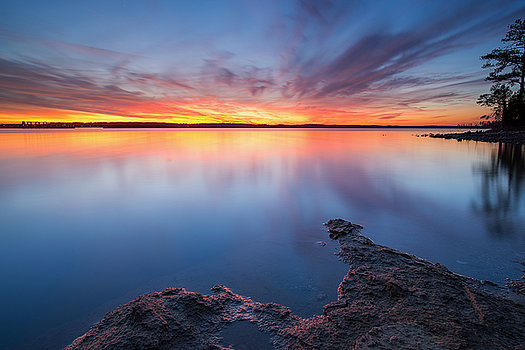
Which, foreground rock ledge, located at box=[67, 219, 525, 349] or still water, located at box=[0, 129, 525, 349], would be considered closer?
foreground rock ledge, located at box=[67, 219, 525, 349]

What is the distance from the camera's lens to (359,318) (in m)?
2.45

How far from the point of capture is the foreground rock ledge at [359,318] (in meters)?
2.08

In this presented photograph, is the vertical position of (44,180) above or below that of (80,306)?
above

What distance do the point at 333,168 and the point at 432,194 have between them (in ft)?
17.5

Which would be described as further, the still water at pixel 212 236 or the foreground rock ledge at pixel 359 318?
the still water at pixel 212 236

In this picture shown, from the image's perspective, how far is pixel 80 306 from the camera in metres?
3.01

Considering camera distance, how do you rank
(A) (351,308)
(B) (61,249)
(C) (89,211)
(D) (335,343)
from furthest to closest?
(C) (89,211) → (B) (61,249) → (A) (351,308) → (D) (335,343)

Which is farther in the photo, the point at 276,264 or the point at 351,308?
the point at 276,264

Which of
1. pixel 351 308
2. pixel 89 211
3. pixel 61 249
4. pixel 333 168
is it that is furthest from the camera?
pixel 333 168

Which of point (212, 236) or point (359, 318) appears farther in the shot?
point (212, 236)

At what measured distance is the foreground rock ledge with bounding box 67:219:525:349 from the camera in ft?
6.81

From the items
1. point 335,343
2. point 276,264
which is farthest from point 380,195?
point 335,343

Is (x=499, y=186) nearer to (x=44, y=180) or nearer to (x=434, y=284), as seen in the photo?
(x=434, y=284)

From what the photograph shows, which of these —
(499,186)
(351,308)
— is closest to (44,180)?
(351,308)
